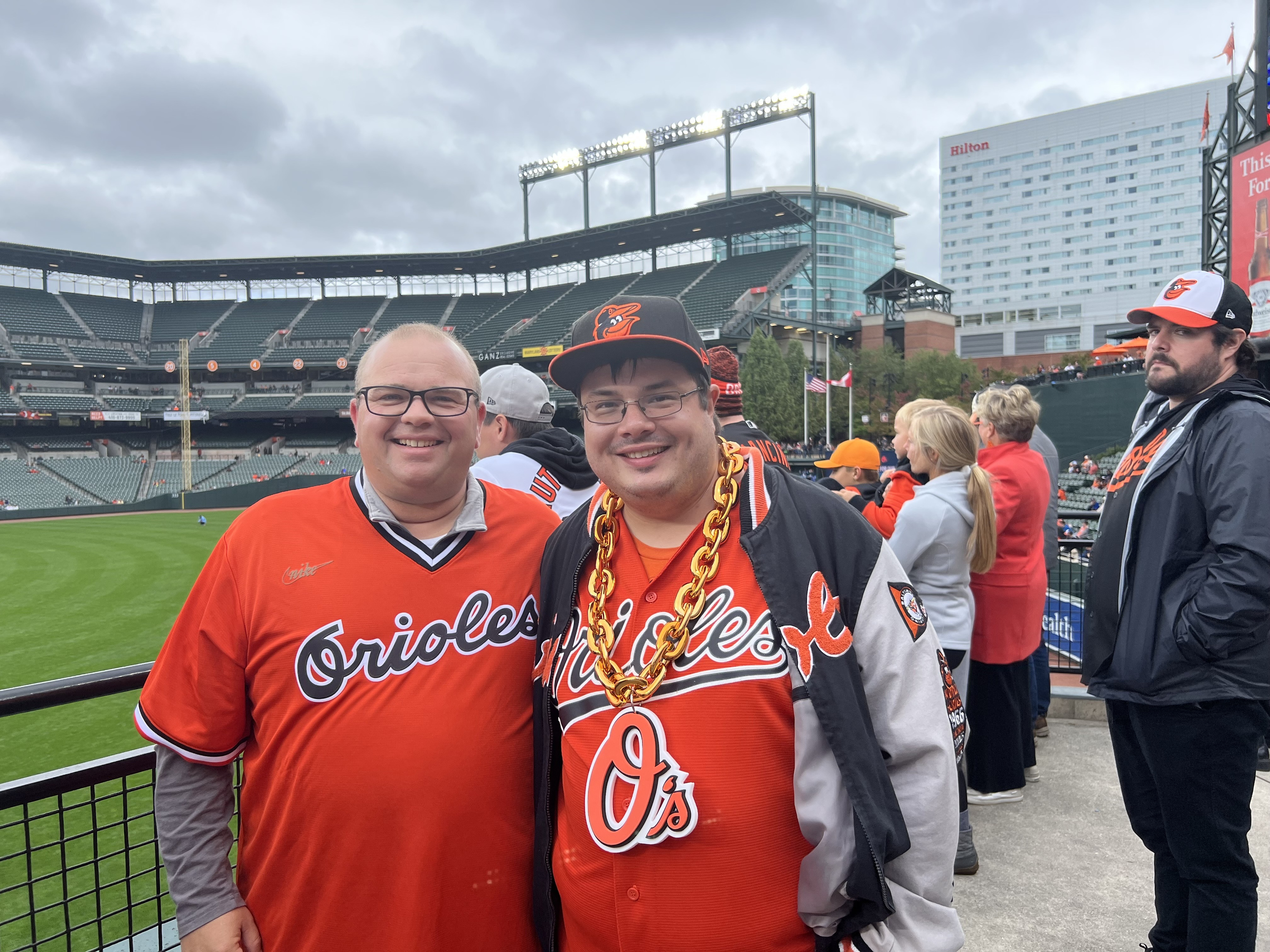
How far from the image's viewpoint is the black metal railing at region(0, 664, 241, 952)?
204 cm

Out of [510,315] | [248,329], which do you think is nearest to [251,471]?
[248,329]

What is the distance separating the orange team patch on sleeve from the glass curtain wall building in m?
78.9

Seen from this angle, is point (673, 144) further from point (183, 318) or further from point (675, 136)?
point (183, 318)

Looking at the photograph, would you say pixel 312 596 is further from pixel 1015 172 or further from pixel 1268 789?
pixel 1015 172

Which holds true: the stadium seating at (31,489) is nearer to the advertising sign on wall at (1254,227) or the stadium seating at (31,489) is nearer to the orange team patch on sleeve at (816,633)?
the orange team patch on sleeve at (816,633)

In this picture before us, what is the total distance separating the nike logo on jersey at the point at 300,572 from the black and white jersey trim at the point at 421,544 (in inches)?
5.9

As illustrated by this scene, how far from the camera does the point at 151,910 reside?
4117 mm

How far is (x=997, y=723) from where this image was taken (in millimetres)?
3918

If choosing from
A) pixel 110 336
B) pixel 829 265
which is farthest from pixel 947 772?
pixel 829 265

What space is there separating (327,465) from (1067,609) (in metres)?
43.6

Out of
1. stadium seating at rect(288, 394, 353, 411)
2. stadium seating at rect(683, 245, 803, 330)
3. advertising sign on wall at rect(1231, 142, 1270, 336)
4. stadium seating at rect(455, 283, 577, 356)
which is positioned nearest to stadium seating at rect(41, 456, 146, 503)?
stadium seating at rect(288, 394, 353, 411)

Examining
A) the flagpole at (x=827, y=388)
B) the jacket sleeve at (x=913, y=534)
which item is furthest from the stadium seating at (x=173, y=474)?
the jacket sleeve at (x=913, y=534)

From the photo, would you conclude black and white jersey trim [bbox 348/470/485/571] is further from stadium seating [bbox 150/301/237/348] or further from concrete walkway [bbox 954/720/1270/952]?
stadium seating [bbox 150/301/237/348]

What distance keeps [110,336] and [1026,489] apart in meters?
64.3
